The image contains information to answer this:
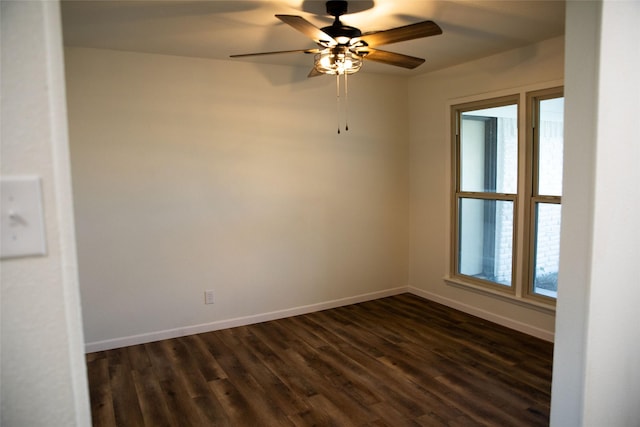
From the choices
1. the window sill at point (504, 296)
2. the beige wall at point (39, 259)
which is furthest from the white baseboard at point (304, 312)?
the beige wall at point (39, 259)

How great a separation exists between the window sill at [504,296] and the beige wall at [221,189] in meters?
0.84

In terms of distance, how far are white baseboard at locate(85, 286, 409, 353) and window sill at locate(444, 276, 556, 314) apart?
0.79 m

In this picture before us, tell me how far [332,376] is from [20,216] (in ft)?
9.14

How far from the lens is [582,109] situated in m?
1.39

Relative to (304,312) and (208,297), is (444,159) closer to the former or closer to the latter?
(304,312)

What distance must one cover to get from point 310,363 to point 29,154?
2990mm

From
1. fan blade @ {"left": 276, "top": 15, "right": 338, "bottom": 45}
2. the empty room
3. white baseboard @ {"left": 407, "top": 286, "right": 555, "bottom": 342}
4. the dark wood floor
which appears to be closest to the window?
the empty room

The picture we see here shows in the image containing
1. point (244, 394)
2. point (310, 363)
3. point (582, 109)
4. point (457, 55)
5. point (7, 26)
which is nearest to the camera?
point (7, 26)

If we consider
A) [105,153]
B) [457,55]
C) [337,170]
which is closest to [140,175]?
[105,153]

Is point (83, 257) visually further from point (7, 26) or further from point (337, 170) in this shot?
point (7, 26)

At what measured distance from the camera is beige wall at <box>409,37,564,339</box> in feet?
12.2

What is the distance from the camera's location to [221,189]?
402 cm

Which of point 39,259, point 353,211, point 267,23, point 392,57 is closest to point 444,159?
point 353,211

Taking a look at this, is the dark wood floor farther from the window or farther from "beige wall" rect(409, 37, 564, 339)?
the window
